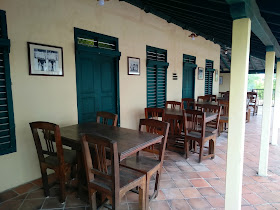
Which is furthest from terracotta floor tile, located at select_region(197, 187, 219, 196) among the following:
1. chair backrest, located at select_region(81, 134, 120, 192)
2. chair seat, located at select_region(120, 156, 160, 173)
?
chair backrest, located at select_region(81, 134, 120, 192)

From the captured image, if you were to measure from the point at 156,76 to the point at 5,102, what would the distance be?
3361 millimetres

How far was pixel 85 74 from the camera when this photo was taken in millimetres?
3359

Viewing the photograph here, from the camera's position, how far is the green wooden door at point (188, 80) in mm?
6137

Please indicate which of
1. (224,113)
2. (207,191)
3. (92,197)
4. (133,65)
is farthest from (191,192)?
(224,113)

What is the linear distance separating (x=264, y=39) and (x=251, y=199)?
2.05m

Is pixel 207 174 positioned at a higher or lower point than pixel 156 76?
lower

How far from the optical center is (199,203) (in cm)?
225

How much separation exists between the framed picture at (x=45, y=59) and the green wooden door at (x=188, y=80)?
4010mm

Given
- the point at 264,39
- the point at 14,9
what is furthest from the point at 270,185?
the point at 14,9

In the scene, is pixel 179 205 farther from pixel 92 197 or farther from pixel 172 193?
pixel 92 197

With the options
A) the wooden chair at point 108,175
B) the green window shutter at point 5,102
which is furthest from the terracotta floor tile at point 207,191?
the green window shutter at point 5,102

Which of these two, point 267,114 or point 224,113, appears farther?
point 224,113

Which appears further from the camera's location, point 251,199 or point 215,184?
point 215,184

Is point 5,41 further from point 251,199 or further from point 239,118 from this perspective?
point 251,199
